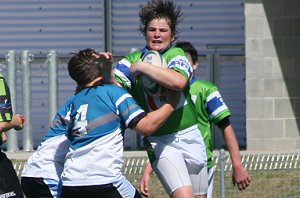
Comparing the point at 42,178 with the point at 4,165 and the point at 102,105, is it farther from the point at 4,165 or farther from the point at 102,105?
the point at 102,105

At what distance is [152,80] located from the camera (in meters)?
6.80

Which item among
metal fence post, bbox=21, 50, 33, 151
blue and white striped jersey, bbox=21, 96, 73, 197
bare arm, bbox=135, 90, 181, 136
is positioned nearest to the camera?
bare arm, bbox=135, 90, 181, 136

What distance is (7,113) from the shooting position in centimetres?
764

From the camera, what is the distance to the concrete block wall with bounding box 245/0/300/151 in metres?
16.2

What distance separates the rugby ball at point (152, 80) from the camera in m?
6.82

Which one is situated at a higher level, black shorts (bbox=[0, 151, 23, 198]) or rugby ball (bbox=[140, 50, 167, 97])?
rugby ball (bbox=[140, 50, 167, 97])

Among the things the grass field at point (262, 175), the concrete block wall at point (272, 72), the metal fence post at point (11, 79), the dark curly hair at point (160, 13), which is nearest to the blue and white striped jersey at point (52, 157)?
the dark curly hair at point (160, 13)

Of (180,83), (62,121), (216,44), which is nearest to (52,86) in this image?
(216,44)

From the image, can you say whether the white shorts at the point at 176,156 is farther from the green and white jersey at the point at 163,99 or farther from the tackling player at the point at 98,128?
the tackling player at the point at 98,128

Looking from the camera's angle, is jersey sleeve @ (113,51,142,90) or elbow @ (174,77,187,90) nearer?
elbow @ (174,77,187,90)

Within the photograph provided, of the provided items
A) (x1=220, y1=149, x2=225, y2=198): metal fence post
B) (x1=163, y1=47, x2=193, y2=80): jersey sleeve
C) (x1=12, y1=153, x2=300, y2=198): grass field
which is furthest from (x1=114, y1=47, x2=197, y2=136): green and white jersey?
(x1=12, y1=153, x2=300, y2=198): grass field

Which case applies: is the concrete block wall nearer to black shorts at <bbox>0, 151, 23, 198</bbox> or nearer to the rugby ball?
black shorts at <bbox>0, 151, 23, 198</bbox>

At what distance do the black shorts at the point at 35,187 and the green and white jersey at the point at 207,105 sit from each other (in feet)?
4.31

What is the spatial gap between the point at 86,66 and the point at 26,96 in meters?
10.5
